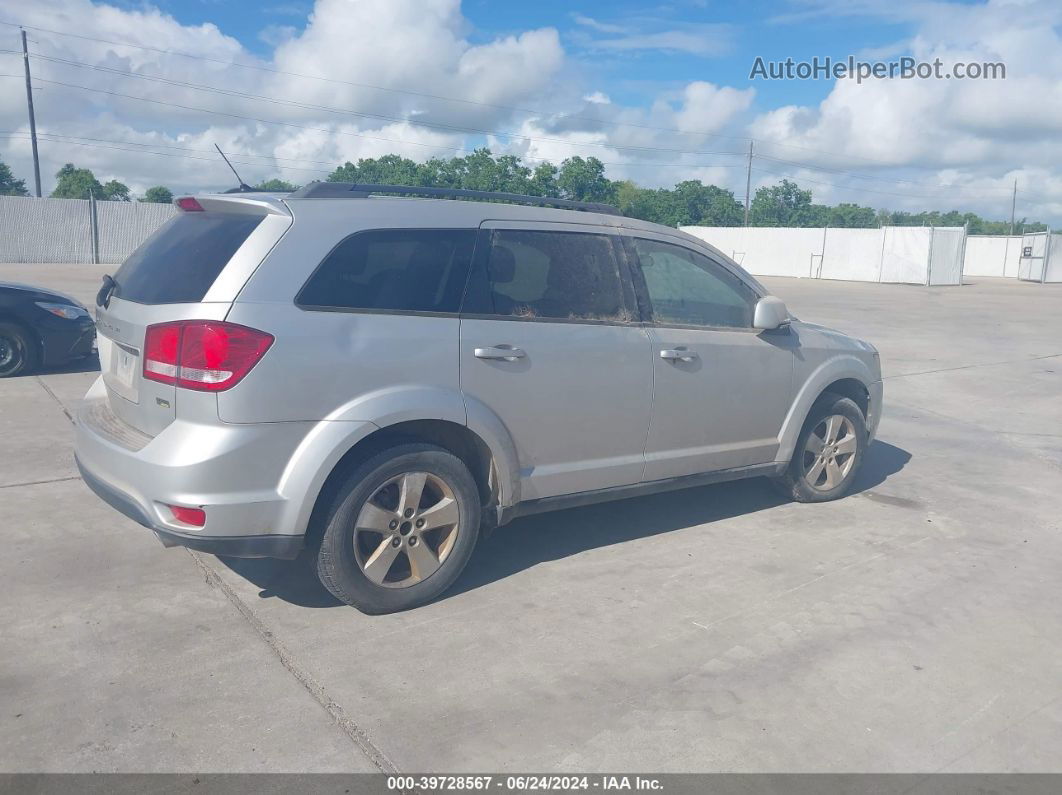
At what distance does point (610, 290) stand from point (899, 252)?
3914 centimetres

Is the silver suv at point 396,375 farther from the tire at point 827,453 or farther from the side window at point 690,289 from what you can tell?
the tire at point 827,453

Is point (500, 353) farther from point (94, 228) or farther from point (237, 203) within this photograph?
point (94, 228)

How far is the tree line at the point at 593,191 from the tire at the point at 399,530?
663 cm

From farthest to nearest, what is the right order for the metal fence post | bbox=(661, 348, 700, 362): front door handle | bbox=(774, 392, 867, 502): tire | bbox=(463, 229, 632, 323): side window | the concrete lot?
the metal fence post → bbox=(774, 392, 867, 502): tire → bbox=(661, 348, 700, 362): front door handle → bbox=(463, 229, 632, 323): side window → the concrete lot

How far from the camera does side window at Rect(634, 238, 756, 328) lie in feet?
17.1

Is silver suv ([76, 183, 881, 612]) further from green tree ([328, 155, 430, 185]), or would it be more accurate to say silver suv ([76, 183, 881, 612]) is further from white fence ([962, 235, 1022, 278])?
white fence ([962, 235, 1022, 278])

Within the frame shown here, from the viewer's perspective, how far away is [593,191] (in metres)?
43.9

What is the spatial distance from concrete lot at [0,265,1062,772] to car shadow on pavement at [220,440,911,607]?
0.08 ft

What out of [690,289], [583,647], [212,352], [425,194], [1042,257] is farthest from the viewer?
[1042,257]

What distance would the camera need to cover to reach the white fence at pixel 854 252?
128ft

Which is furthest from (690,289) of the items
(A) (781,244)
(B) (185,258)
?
(A) (781,244)

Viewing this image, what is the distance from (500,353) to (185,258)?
4.95ft

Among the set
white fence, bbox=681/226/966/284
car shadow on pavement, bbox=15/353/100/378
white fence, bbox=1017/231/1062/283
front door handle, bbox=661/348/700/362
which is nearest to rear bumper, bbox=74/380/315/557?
front door handle, bbox=661/348/700/362

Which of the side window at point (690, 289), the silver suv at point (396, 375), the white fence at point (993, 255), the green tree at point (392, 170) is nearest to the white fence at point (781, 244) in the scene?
A: the white fence at point (993, 255)
